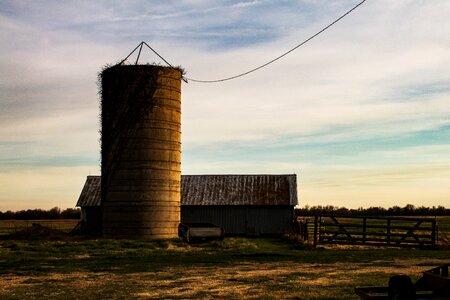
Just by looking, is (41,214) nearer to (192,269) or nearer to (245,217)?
(245,217)

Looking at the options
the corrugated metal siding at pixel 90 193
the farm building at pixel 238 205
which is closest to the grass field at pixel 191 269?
the corrugated metal siding at pixel 90 193

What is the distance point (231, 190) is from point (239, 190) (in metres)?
0.58

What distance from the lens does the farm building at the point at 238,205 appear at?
129 ft

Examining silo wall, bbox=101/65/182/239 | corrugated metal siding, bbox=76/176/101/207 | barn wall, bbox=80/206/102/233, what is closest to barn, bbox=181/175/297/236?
barn wall, bbox=80/206/102/233

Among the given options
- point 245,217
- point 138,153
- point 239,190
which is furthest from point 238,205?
point 138,153

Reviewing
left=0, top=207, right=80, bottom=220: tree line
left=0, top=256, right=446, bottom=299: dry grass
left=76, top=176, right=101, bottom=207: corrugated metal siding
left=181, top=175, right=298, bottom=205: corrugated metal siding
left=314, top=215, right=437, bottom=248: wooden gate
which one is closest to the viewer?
left=0, top=256, right=446, bottom=299: dry grass

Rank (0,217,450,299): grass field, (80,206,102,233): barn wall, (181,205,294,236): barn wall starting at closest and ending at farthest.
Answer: (0,217,450,299): grass field
(80,206,102,233): barn wall
(181,205,294,236): barn wall

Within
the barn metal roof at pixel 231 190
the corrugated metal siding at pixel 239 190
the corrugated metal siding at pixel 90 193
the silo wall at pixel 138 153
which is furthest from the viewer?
the corrugated metal siding at pixel 239 190

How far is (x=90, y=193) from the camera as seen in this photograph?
40.7m

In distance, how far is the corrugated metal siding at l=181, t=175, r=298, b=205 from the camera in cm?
4000

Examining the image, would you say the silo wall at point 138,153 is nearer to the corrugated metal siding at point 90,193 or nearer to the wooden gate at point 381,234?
the wooden gate at point 381,234

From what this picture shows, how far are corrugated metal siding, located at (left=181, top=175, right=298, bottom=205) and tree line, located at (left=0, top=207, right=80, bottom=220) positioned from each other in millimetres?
65171

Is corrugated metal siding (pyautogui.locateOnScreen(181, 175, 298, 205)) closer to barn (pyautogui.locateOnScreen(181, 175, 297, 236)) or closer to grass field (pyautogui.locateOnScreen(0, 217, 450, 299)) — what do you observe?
barn (pyautogui.locateOnScreen(181, 175, 297, 236))

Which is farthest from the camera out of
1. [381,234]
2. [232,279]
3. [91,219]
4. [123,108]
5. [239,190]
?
[239,190]
